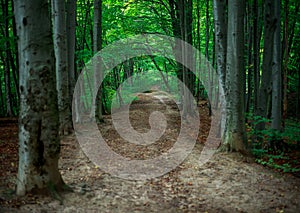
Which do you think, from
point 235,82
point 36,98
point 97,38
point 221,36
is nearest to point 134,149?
point 235,82

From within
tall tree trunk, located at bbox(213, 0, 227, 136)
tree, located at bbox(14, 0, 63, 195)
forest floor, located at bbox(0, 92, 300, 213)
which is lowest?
forest floor, located at bbox(0, 92, 300, 213)

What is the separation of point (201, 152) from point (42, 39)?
19.1 ft

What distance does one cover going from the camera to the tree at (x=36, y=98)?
4.05 meters

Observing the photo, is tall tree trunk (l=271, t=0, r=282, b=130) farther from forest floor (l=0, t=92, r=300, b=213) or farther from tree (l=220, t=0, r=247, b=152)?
forest floor (l=0, t=92, r=300, b=213)

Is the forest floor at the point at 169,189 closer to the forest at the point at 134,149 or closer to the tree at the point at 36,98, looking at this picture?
the forest at the point at 134,149

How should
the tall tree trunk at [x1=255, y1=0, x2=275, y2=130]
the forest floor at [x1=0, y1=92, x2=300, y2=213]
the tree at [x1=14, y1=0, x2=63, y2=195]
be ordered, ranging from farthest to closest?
1. the tall tree trunk at [x1=255, y1=0, x2=275, y2=130]
2. the forest floor at [x1=0, y1=92, x2=300, y2=213]
3. the tree at [x1=14, y1=0, x2=63, y2=195]

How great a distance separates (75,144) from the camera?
27.6ft

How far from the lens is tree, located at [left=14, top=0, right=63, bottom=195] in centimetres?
405

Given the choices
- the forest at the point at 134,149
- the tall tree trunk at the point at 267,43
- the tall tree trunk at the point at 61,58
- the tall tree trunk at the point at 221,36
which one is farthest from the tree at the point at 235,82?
the tall tree trunk at the point at 61,58

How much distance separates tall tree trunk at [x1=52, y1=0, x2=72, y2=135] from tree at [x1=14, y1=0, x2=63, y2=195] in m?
4.81

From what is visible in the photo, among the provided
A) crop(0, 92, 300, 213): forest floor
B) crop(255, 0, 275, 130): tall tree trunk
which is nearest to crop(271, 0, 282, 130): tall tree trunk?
crop(255, 0, 275, 130): tall tree trunk

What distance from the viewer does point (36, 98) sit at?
4.18m

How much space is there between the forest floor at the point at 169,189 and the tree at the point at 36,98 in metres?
0.43

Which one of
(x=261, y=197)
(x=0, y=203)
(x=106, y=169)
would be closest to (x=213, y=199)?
(x=261, y=197)
